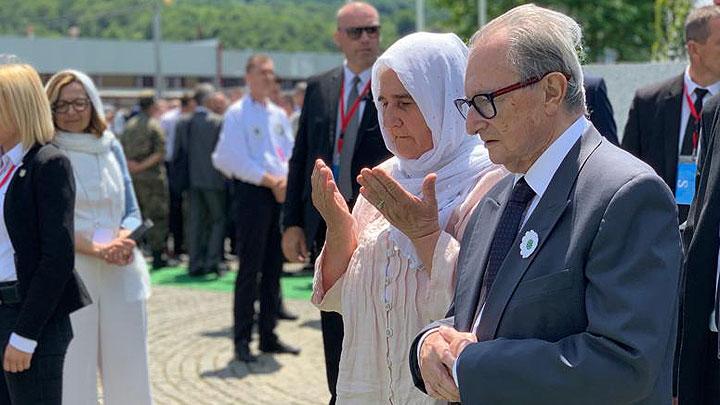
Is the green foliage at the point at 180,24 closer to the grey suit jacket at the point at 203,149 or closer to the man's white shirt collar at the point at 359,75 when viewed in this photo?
the grey suit jacket at the point at 203,149

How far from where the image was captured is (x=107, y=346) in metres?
5.52

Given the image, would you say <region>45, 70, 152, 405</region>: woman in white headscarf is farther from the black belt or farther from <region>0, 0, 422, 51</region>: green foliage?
<region>0, 0, 422, 51</region>: green foliage

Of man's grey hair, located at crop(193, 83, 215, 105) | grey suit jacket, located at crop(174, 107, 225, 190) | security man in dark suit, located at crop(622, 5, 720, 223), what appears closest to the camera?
security man in dark suit, located at crop(622, 5, 720, 223)

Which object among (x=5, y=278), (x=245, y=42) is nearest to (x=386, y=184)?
(x=5, y=278)

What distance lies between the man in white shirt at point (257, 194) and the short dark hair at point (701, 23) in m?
3.75

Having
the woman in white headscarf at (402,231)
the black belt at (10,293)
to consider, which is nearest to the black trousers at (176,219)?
the black belt at (10,293)

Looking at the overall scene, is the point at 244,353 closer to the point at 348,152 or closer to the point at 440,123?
the point at 348,152

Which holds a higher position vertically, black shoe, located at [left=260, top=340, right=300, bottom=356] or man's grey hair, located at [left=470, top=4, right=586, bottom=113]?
man's grey hair, located at [left=470, top=4, right=586, bottom=113]

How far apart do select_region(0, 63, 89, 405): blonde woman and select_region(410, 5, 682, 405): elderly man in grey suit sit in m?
2.17

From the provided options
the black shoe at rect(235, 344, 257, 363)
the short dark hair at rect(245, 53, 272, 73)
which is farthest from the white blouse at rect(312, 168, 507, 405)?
the short dark hair at rect(245, 53, 272, 73)

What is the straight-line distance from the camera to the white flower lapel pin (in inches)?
92.0

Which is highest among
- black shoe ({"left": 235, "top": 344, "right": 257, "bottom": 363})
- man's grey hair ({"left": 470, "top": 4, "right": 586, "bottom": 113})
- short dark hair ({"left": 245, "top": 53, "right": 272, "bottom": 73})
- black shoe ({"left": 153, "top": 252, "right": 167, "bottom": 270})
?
man's grey hair ({"left": 470, "top": 4, "right": 586, "bottom": 113})

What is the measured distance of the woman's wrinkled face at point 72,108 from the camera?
5344 mm

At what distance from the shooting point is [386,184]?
307cm
